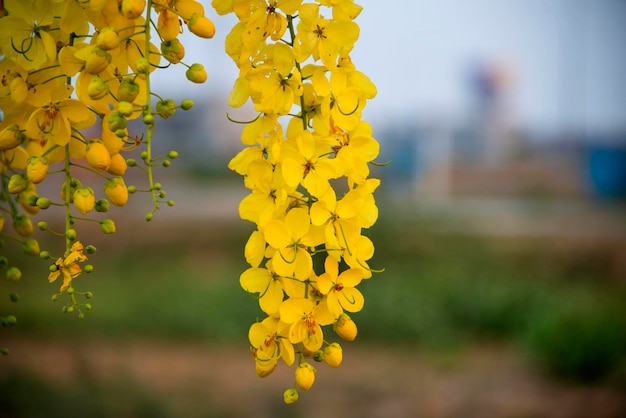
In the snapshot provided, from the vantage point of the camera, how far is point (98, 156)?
0.71m

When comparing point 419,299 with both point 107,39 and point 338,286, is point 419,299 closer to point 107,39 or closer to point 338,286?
point 338,286

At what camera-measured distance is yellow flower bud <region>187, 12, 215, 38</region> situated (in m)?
0.69

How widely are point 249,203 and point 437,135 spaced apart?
12.2 m

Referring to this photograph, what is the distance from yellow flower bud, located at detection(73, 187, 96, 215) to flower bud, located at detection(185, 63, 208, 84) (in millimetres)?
163

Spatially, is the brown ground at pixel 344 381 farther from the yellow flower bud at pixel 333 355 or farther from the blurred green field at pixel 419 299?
the yellow flower bud at pixel 333 355

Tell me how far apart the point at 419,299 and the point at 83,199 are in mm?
3437

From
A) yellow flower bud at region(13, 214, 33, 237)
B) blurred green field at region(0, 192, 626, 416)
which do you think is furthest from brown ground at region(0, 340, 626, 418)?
yellow flower bud at region(13, 214, 33, 237)

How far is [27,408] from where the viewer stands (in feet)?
7.07

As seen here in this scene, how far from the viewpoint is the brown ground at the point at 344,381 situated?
110 inches

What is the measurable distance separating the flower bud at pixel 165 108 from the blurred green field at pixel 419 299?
1.85 m

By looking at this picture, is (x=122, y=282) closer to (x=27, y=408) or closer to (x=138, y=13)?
(x=27, y=408)

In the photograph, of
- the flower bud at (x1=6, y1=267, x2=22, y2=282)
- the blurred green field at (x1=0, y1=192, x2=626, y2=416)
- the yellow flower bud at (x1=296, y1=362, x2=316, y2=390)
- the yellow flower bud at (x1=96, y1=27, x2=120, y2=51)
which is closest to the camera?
the yellow flower bud at (x1=96, y1=27, x2=120, y2=51)

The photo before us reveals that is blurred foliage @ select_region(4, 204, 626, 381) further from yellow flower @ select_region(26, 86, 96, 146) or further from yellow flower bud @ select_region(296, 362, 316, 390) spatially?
yellow flower @ select_region(26, 86, 96, 146)

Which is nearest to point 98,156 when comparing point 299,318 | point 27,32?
point 27,32
